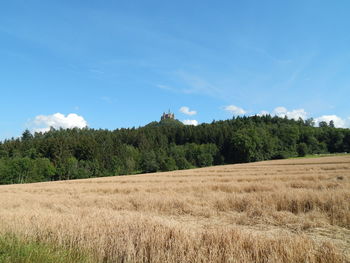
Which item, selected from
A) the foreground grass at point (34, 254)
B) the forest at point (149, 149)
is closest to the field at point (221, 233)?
the foreground grass at point (34, 254)

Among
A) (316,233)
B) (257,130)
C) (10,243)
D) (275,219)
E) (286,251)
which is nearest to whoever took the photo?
(286,251)

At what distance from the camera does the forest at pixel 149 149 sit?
76875 millimetres

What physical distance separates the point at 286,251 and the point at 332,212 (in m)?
5.16

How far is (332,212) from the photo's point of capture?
8.10 m

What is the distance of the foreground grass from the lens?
4105 mm

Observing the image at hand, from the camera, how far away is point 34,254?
4301mm

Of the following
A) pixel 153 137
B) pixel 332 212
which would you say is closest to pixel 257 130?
pixel 153 137

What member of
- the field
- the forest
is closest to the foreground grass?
the field

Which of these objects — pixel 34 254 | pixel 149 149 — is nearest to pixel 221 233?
pixel 34 254

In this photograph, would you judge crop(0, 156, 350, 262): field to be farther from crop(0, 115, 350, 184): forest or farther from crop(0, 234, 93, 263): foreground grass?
crop(0, 115, 350, 184): forest

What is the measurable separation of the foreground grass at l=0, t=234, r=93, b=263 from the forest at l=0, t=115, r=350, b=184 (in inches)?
3031

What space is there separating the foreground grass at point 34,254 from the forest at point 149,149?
77.0 m

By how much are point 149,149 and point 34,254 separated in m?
97.1

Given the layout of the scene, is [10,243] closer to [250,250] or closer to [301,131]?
[250,250]
